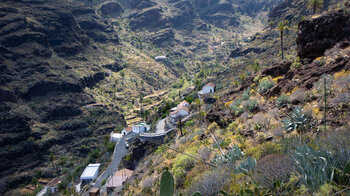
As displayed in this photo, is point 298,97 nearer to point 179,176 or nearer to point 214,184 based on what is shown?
point 179,176

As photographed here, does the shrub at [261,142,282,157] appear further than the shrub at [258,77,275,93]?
No

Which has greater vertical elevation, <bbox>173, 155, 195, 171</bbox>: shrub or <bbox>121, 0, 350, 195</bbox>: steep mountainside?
<bbox>121, 0, 350, 195</bbox>: steep mountainside

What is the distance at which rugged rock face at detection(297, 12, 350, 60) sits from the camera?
1263 cm

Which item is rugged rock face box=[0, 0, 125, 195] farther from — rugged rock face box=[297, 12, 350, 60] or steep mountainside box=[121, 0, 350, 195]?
rugged rock face box=[297, 12, 350, 60]

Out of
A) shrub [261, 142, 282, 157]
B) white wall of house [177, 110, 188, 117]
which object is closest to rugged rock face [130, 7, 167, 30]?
white wall of house [177, 110, 188, 117]

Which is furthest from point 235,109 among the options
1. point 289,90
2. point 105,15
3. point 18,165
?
point 105,15

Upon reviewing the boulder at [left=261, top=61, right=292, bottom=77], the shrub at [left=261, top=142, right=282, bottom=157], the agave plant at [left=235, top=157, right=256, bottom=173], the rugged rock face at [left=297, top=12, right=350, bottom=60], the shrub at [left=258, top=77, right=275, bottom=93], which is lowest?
the agave plant at [left=235, top=157, right=256, bottom=173]

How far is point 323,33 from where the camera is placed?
13.0 meters

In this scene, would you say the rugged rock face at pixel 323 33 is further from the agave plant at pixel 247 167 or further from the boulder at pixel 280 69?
the agave plant at pixel 247 167

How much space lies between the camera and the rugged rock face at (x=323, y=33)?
41.4 feet

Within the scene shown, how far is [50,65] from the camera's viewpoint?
63625 millimetres

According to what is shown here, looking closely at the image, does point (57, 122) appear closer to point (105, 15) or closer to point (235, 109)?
point (235, 109)

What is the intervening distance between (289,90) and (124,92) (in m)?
67.7

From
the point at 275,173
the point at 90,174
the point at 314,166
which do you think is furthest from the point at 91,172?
the point at 314,166
